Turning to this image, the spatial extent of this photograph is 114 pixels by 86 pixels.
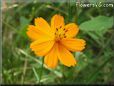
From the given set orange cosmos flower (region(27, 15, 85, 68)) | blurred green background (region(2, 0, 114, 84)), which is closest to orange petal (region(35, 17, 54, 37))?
orange cosmos flower (region(27, 15, 85, 68))

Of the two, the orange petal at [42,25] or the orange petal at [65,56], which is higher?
the orange petal at [42,25]

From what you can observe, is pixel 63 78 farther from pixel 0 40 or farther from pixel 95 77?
pixel 0 40

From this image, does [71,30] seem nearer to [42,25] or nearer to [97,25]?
[42,25]

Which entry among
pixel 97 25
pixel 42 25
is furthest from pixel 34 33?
pixel 97 25

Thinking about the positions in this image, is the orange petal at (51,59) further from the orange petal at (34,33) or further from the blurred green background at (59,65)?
the blurred green background at (59,65)

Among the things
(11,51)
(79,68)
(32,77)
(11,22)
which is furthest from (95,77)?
(11,22)

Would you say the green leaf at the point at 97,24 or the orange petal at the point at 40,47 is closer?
the orange petal at the point at 40,47

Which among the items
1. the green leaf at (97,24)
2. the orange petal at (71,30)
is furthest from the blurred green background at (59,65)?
the orange petal at (71,30)

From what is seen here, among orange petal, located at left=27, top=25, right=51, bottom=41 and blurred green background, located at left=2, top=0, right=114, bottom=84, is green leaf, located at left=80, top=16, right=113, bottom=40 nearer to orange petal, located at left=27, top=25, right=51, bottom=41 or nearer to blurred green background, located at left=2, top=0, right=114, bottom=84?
blurred green background, located at left=2, top=0, right=114, bottom=84
